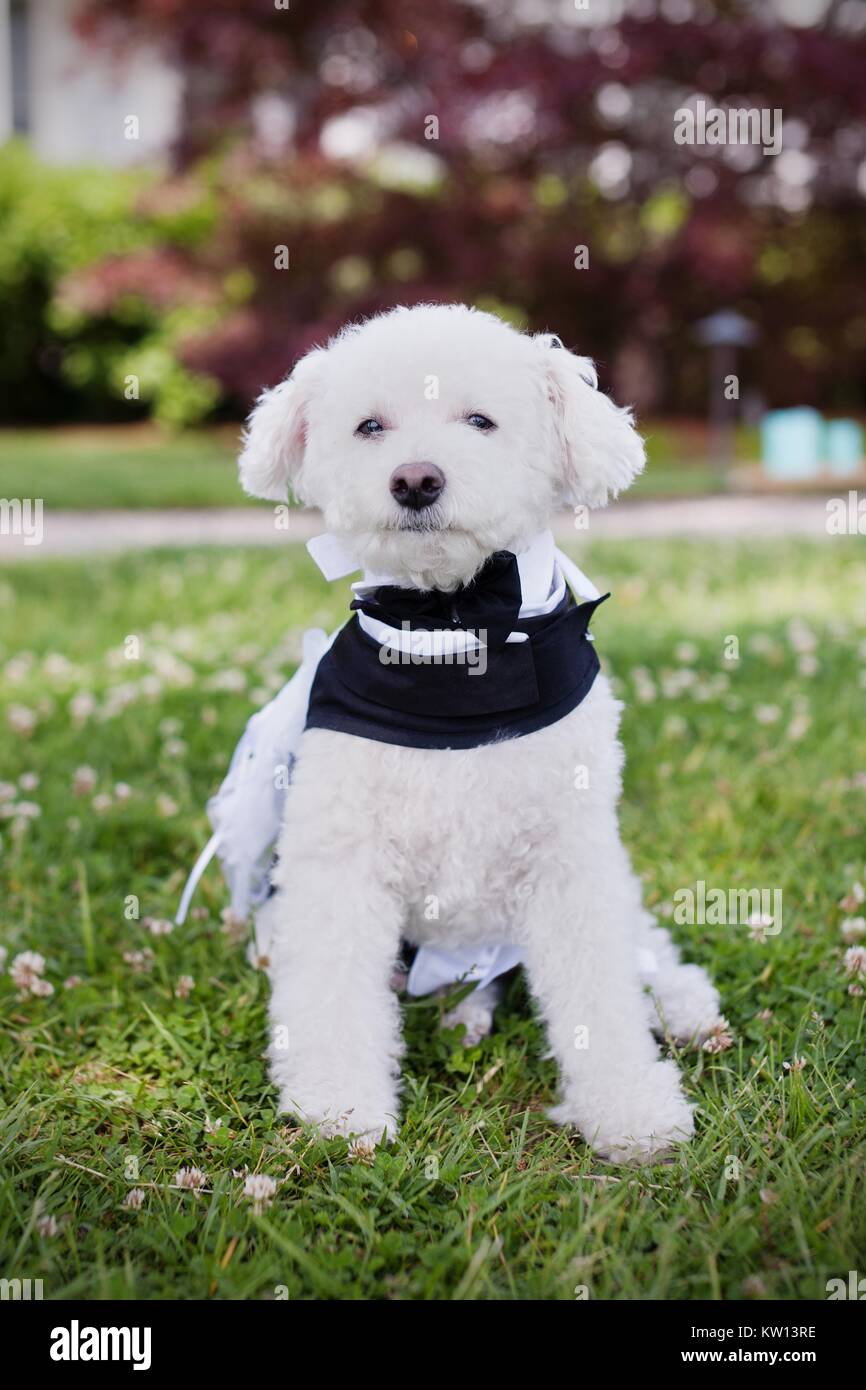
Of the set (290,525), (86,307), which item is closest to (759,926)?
(290,525)

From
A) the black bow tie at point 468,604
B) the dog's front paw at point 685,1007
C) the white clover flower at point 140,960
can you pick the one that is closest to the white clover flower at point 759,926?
the dog's front paw at point 685,1007

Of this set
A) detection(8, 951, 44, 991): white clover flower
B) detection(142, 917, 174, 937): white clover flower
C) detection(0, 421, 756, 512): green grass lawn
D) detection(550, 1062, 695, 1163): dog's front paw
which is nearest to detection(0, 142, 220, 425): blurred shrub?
detection(0, 421, 756, 512): green grass lawn

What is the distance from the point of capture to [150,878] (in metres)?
3.47

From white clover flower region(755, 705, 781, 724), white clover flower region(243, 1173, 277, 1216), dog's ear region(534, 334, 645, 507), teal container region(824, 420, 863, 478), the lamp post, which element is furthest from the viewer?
teal container region(824, 420, 863, 478)

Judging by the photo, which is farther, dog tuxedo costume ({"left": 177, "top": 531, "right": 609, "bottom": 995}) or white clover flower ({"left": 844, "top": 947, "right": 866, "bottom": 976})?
white clover flower ({"left": 844, "top": 947, "right": 866, "bottom": 976})

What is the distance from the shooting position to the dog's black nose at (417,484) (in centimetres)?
217

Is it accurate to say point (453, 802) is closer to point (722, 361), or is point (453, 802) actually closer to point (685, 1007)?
point (685, 1007)

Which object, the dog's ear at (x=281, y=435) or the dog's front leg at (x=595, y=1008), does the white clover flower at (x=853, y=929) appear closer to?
the dog's front leg at (x=595, y=1008)

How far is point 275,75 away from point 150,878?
44.5 ft

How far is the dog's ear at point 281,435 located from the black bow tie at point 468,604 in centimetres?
34

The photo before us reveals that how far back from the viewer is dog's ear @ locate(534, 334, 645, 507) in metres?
A: 2.37

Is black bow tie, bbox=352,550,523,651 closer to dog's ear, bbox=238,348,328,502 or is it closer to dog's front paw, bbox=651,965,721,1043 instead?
dog's ear, bbox=238,348,328,502

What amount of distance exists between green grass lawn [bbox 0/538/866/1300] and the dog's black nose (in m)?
1.19

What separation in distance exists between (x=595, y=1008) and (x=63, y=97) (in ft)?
68.6
